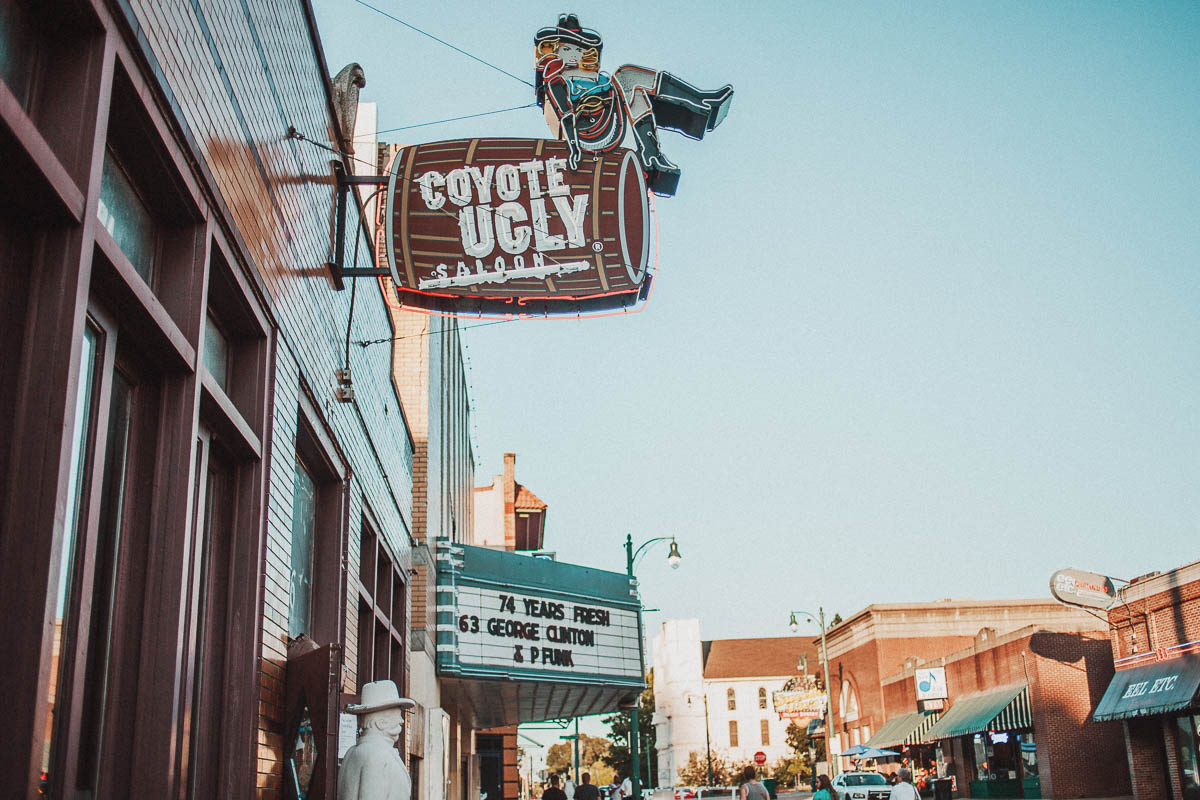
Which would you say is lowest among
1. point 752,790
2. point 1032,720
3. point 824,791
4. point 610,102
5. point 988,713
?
point 824,791

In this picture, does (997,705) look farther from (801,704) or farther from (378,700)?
(378,700)

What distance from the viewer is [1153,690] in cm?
2692

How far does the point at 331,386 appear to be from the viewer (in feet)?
29.2

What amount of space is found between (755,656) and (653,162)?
91.0 metres

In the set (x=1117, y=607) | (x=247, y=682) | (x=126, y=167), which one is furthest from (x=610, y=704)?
(x=126, y=167)

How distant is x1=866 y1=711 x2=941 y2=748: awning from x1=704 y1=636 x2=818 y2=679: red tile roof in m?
41.1

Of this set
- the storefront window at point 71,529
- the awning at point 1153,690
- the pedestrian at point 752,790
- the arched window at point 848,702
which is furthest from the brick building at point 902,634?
the storefront window at point 71,529

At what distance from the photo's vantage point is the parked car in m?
33.8

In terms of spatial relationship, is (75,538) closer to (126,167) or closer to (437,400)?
(126,167)

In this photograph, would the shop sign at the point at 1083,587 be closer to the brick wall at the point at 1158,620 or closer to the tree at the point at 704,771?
the brick wall at the point at 1158,620

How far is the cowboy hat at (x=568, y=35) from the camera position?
10.1 meters

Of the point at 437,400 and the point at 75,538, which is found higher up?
the point at 437,400

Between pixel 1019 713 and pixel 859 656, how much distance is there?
2460 centimetres

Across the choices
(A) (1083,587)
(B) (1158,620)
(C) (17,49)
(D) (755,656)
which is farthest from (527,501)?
(D) (755,656)
